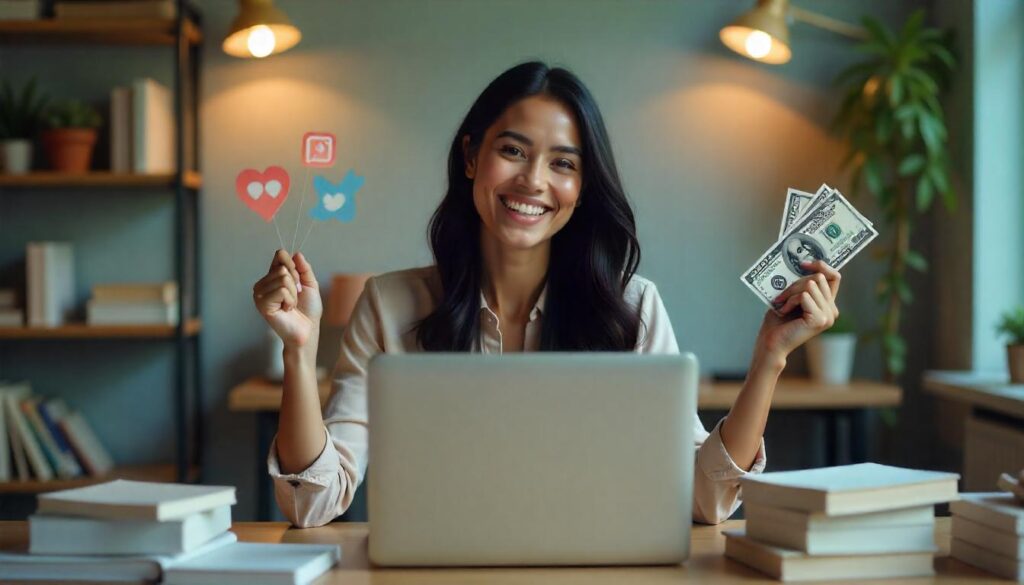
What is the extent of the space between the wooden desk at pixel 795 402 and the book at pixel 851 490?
77.6 inches

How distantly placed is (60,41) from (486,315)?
100 inches

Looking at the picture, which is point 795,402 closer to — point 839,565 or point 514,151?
point 514,151

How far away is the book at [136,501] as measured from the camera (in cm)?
118

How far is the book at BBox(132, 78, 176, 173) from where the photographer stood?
358 centimetres

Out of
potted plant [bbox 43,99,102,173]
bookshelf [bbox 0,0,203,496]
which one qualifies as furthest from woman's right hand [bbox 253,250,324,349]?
potted plant [bbox 43,99,102,173]

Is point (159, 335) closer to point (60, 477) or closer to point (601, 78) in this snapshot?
point (60, 477)

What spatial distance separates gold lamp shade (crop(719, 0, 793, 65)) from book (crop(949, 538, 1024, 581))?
234cm

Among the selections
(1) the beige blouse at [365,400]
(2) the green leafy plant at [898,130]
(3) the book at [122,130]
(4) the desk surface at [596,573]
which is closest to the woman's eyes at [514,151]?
(1) the beige blouse at [365,400]

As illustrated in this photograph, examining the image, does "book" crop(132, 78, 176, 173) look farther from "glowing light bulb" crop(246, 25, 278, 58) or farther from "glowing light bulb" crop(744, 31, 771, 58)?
"glowing light bulb" crop(744, 31, 771, 58)

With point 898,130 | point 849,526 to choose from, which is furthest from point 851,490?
point 898,130

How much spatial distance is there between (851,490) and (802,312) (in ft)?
1.33

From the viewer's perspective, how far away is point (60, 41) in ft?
12.4

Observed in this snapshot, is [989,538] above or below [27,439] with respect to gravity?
above

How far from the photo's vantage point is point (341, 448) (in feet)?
5.67
